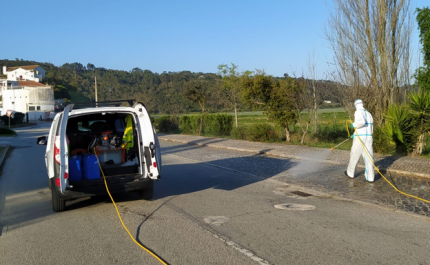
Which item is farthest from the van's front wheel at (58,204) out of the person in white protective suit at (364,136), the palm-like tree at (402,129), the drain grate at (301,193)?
the palm-like tree at (402,129)

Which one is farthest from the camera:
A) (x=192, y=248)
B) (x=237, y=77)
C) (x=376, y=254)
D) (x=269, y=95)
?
(x=237, y=77)

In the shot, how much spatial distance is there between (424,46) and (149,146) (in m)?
12.2

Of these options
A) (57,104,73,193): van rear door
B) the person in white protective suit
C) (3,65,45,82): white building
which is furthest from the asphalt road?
(3,65,45,82): white building

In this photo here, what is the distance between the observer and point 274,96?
18.6m

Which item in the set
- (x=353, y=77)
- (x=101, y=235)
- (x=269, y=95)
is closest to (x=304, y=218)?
(x=101, y=235)

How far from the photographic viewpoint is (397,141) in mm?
12617

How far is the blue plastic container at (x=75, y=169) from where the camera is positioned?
23.7ft

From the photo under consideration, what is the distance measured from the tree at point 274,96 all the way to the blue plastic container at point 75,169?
12.3m

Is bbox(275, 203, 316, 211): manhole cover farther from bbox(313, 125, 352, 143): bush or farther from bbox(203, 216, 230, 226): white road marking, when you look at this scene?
bbox(313, 125, 352, 143): bush

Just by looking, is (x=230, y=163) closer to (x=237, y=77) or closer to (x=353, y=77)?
(x=353, y=77)

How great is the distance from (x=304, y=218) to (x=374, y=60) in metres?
10.3

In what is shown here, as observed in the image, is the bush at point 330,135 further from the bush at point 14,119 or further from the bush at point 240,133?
the bush at point 14,119

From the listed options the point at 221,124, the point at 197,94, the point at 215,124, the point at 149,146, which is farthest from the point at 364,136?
the point at 197,94

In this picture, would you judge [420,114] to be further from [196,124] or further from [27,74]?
[27,74]
